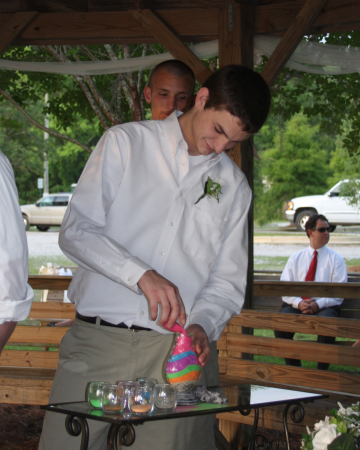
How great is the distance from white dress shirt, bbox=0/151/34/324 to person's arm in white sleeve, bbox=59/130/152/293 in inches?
16.6

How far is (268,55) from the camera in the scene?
5.45 meters

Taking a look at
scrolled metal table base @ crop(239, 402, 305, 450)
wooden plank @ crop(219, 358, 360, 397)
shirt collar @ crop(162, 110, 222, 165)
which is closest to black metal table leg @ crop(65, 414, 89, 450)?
scrolled metal table base @ crop(239, 402, 305, 450)

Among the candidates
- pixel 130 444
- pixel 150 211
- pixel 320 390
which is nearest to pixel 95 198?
pixel 150 211

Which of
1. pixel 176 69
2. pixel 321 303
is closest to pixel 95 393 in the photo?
pixel 176 69

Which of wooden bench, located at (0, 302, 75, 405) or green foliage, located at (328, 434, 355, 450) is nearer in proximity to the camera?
green foliage, located at (328, 434, 355, 450)

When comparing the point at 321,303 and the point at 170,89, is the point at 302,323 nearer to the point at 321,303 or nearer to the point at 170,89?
the point at 321,303

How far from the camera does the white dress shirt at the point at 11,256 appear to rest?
1.49m

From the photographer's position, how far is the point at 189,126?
2.31 meters

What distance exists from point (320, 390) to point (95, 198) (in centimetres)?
303

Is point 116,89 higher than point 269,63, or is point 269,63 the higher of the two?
point 116,89

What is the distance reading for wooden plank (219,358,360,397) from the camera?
432 cm

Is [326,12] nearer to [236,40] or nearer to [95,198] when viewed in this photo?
[236,40]

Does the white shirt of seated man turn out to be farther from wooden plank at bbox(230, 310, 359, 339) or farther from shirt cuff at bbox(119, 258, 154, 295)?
shirt cuff at bbox(119, 258, 154, 295)

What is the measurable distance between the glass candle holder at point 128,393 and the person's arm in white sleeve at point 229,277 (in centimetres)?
37
